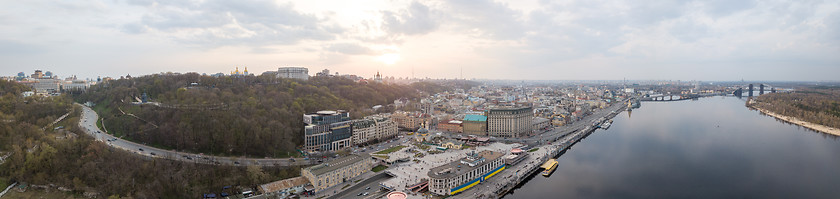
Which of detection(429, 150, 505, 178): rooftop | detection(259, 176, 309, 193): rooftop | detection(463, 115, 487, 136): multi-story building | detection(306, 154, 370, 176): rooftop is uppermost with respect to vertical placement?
detection(463, 115, 487, 136): multi-story building

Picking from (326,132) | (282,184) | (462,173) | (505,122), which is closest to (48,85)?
(326,132)

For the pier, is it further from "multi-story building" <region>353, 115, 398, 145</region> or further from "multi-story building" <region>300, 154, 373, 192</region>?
"multi-story building" <region>353, 115, 398, 145</region>

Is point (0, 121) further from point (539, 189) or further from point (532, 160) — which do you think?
point (532, 160)

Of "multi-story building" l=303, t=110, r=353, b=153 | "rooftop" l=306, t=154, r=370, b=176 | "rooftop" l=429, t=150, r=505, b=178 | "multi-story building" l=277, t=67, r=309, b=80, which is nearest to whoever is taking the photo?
"rooftop" l=306, t=154, r=370, b=176

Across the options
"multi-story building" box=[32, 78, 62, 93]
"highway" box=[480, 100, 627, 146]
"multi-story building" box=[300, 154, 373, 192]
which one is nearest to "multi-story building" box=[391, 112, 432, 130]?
"highway" box=[480, 100, 627, 146]

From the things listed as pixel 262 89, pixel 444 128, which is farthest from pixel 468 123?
pixel 262 89

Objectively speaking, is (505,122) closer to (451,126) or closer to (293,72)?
(451,126)
